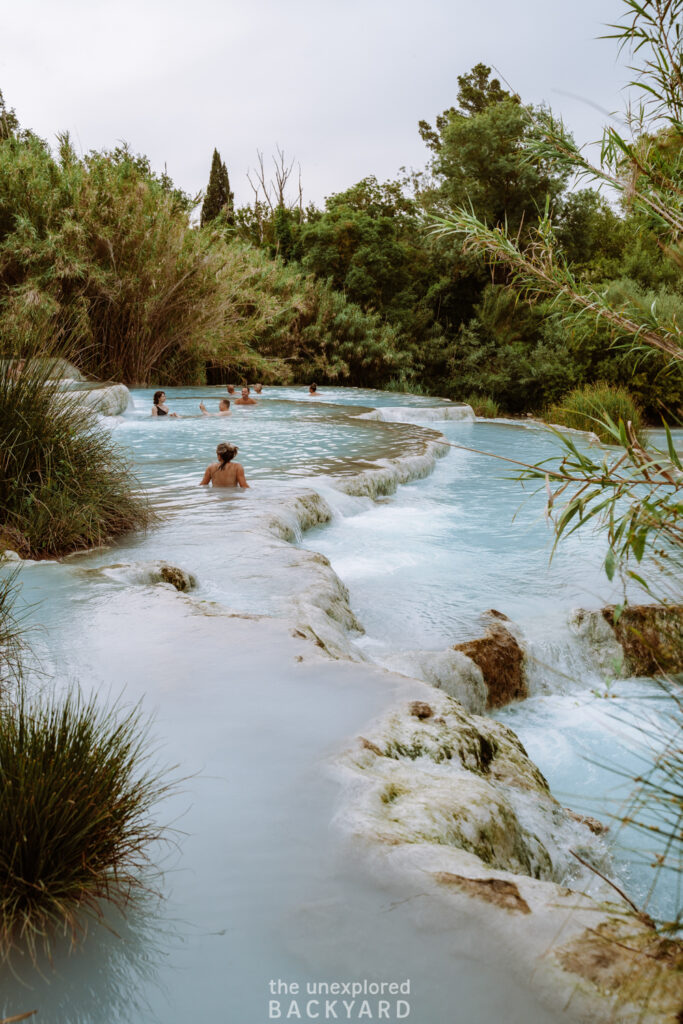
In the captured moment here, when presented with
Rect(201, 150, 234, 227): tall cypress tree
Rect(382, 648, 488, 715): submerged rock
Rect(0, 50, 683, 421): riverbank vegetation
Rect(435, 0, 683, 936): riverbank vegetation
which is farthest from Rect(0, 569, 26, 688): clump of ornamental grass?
Rect(201, 150, 234, 227): tall cypress tree

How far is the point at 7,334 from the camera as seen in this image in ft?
16.4

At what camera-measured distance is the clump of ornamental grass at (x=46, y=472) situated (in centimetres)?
510

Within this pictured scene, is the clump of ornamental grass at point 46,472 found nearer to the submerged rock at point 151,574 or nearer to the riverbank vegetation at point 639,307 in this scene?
the submerged rock at point 151,574

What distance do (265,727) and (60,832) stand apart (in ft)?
3.63

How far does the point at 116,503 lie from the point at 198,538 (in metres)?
0.65

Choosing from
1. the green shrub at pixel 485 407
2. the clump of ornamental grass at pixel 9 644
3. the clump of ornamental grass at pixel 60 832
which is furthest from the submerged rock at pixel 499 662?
the green shrub at pixel 485 407

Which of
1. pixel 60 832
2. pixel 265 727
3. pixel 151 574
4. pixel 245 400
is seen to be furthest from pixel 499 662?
pixel 245 400

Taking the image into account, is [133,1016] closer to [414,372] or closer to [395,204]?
[414,372]

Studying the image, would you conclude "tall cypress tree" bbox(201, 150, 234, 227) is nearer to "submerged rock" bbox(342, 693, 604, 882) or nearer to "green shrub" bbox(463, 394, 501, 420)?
"green shrub" bbox(463, 394, 501, 420)

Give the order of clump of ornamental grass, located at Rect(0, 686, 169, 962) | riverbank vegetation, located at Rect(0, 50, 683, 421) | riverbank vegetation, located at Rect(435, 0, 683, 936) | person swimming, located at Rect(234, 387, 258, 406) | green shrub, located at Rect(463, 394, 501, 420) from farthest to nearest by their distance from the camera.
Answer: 1. green shrub, located at Rect(463, 394, 501, 420)
2. riverbank vegetation, located at Rect(0, 50, 683, 421)
3. person swimming, located at Rect(234, 387, 258, 406)
4. clump of ornamental grass, located at Rect(0, 686, 169, 962)
5. riverbank vegetation, located at Rect(435, 0, 683, 936)

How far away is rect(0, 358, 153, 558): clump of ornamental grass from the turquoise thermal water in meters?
0.28

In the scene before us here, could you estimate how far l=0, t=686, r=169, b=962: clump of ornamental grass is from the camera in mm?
1756

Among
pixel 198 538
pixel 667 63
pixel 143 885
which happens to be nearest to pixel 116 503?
pixel 198 538

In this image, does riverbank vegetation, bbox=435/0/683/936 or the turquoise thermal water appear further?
the turquoise thermal water
